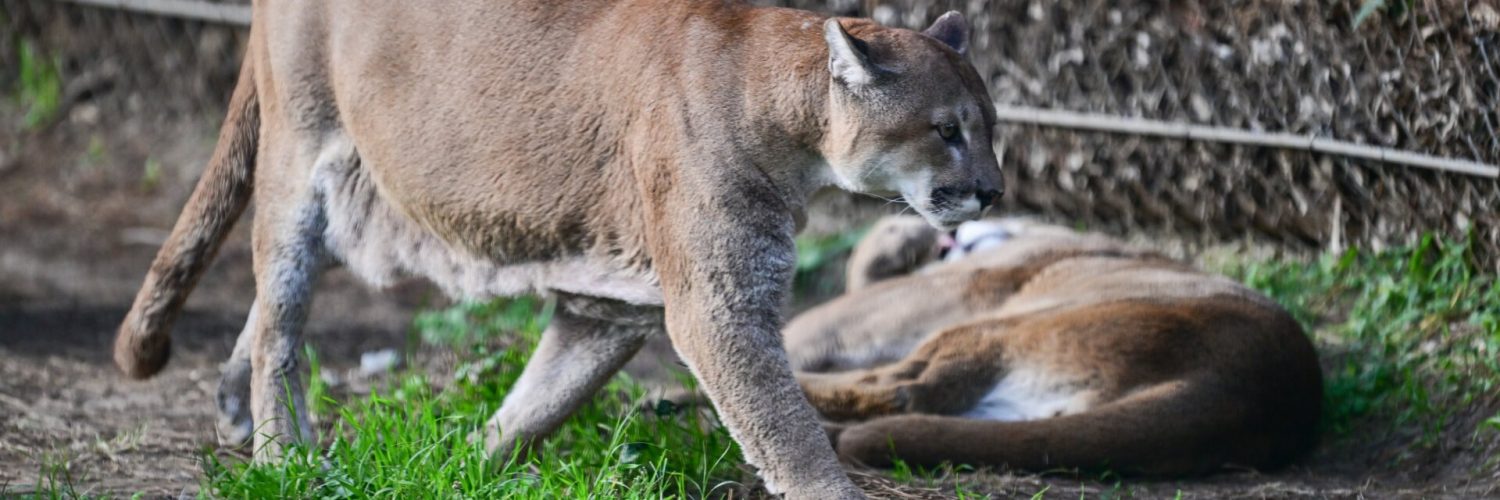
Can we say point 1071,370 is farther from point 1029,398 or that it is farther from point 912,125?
point 912,125

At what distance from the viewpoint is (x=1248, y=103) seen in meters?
5.95

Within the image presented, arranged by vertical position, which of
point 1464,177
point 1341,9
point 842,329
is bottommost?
point 842,329

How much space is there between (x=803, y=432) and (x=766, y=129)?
65 cm

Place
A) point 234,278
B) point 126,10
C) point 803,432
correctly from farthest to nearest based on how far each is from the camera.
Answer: point 126,10, point 234,278, point 803,432

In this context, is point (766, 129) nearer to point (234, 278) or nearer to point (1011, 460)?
point (1011, 460)

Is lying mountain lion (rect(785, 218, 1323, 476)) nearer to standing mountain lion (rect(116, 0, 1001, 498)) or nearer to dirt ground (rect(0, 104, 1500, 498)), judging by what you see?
dirt ground (rect(0, 104, 1500, 498))

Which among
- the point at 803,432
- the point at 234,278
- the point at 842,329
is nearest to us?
the point at 803,432

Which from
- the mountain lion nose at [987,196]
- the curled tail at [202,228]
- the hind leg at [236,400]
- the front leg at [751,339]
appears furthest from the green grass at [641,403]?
the mountain lion nose at [987,196]

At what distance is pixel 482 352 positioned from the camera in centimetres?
480

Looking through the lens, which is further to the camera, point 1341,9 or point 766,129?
point 1341,9

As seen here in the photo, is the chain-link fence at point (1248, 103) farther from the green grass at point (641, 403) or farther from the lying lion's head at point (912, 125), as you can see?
the lying lion's head at point (912, 125)

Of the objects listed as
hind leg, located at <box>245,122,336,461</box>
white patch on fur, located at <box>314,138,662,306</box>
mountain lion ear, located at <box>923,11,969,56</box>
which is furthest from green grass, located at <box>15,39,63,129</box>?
mountain lion ear, located at <box>923,11,969,56</box>

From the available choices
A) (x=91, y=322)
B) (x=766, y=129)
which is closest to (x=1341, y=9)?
(x=766, y=129)

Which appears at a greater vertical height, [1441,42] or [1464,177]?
[1441,42]
